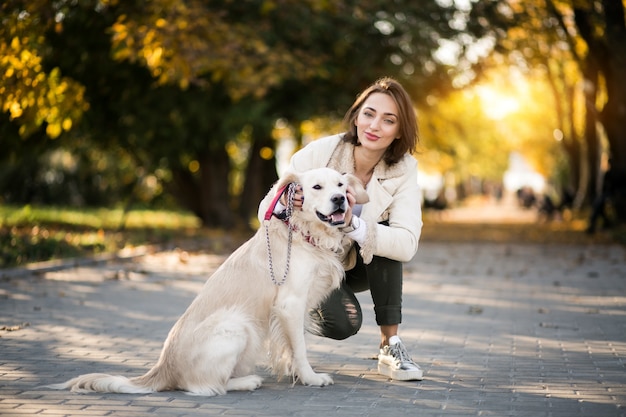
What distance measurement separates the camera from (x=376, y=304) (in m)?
6.11

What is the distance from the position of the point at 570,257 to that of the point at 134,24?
9211mm

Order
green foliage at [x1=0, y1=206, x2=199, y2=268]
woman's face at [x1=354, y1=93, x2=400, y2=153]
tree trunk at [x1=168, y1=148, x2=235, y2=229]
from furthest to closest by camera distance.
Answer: tree trunk at [x1=168, y1=148, x2=235, y2=229], green foliage at [x1=0, y1=206, x2=199, y2=268], woman's face at [x1=354, y1=93, x2=400, y2=153]

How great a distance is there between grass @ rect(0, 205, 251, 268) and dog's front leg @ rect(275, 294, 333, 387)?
26.8 feet

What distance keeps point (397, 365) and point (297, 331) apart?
832 mm

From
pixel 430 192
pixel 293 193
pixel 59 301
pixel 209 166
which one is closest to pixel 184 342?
pixel 293 193

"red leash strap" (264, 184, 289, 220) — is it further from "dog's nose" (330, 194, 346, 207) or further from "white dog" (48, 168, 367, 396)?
"dog's nose" (330, 194, 346, 207)

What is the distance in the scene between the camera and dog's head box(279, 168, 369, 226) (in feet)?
17.4

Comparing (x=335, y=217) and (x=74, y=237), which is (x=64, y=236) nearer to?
(x=74, y=237)

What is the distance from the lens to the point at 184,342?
5.11 meters

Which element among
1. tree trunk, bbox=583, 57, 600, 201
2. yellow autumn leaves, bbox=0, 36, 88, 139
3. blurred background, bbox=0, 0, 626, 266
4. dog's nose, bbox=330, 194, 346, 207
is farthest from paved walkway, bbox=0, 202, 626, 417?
tree trunk, bbox=583, 57, 600, 201

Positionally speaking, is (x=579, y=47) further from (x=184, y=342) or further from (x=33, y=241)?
(x=184, y=342)

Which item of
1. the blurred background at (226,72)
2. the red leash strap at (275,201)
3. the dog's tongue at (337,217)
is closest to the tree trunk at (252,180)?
the blurred background at (226,72)

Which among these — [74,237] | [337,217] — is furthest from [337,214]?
[74,237]

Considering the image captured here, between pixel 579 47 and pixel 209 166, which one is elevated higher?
pixel 579 47
